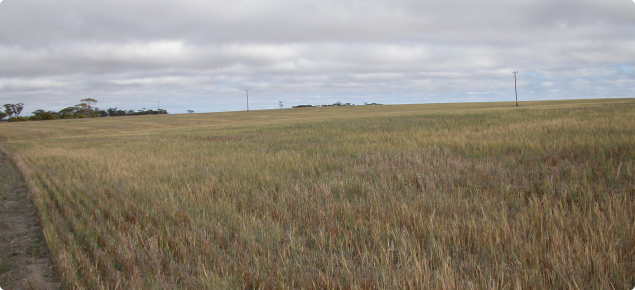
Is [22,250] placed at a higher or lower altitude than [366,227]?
lower

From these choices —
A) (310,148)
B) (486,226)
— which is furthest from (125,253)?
(310,148)

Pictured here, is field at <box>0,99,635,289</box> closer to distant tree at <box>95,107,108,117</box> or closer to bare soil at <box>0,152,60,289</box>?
bare soil at <box>0,152,60,289</box>

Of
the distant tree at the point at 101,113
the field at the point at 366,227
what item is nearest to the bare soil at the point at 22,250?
the field at the point at 366,227

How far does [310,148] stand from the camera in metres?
12.6

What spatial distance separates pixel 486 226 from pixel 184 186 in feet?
18.4

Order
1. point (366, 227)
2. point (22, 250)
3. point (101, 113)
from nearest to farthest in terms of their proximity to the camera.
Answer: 1. point (366, 227)
2. point (22, 250)
3. point (101, 113)

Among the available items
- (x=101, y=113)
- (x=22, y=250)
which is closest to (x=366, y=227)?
(x=22, y=250)

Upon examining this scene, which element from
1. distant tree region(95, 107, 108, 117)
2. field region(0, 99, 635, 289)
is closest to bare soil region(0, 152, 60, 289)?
field region(0, 99, 635, 289)

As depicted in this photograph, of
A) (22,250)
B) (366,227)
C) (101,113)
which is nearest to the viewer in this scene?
(366,227)

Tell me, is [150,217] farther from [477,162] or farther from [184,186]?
[477,162]

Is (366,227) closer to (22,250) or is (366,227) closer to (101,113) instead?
(22,250)

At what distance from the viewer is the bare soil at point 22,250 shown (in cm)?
348

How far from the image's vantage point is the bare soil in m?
3.48

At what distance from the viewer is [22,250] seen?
4.37 m
